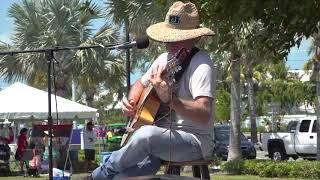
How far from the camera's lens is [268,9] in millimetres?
6930

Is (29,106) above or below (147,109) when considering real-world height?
below

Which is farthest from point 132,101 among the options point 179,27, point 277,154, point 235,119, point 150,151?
point 277,154

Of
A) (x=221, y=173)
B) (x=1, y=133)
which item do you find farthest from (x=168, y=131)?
(x=1, y=133)

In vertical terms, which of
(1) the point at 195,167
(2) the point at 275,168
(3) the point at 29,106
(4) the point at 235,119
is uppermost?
(1) the point at 195,167

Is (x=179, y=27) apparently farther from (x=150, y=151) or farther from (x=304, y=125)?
(x=304, y=125)

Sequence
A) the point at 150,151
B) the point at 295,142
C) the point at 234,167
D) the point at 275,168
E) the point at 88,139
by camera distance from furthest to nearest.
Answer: the point at 295,142 → the point at 88,139 → the point at 234,167 → the point at 275,168 → the point at 150,151

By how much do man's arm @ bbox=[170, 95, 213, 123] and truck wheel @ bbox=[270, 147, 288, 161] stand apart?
2249 cm

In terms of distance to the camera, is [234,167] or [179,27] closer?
[179,27]

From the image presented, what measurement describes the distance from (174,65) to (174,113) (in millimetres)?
294

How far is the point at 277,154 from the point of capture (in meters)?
26.3

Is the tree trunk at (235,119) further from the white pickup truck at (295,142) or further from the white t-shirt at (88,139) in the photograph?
the white pickup truck at (295,142)

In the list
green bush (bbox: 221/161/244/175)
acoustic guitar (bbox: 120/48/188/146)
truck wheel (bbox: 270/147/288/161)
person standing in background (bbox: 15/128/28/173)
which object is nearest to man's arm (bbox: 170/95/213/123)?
acoustic guitar (bbox: 120/48/188/146)

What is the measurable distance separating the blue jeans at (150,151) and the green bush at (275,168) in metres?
13.8

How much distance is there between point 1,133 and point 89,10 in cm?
1537
